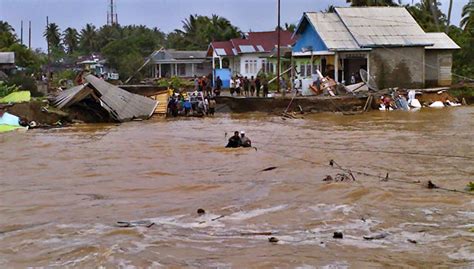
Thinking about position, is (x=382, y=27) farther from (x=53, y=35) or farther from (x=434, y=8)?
(x=53, y=35)

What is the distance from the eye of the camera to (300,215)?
11297 millimetres

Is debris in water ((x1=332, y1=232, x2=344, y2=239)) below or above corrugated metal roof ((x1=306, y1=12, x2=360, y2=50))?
below

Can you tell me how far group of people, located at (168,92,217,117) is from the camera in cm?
3359

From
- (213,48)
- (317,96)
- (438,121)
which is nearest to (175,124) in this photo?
(317,96)

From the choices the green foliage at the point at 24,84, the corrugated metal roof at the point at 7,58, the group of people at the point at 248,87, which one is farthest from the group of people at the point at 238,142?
the corrugated metal roof at the point at 7,58

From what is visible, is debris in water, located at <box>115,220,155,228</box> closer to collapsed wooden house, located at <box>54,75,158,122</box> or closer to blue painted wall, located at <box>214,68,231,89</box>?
collapsed wooden house, located at <box>54,75,158,122</box>

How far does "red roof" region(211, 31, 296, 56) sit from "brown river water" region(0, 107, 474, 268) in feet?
98.5

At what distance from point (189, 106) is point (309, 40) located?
10.2 metres

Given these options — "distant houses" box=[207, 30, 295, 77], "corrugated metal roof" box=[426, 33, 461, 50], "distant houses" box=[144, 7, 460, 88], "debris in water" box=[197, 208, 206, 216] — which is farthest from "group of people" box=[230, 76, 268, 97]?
"debris in water" box=[197, 208, 206, 216]

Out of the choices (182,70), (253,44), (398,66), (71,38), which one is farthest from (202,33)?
(398,66)

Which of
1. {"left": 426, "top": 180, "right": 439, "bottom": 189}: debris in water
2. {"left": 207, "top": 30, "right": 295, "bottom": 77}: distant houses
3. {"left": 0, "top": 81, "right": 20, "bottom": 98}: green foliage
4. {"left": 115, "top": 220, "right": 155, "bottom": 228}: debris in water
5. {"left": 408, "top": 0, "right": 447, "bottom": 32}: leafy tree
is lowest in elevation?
{"left": 115, "top": 220, "right": 155, "bottom": 228}: debris in water

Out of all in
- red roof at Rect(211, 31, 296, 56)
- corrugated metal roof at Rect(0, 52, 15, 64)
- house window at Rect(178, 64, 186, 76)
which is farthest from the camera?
house window at Rect(178, 64, 186, 76)

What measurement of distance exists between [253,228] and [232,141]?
33.7 feet

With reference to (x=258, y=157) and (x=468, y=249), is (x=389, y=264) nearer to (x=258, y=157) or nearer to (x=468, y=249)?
(x=468, y=249)
